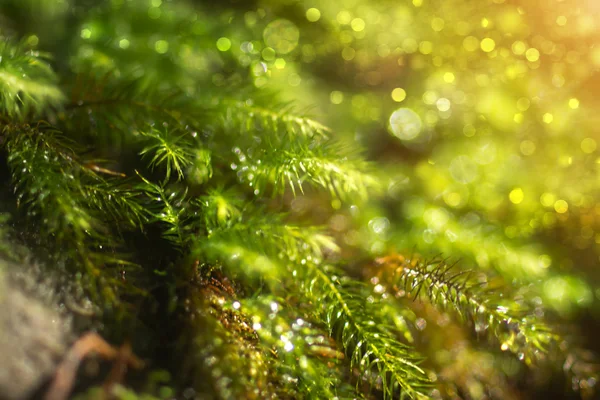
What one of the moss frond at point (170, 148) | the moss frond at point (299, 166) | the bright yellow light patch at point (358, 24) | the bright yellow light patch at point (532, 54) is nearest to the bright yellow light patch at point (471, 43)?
the bright yellow light patch at point (532, 54)

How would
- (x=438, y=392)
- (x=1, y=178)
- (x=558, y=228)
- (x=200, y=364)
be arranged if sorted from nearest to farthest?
(x=200, y=364)
(x=1, y=178)
(x=438, y=392)
(x=558, y=228)

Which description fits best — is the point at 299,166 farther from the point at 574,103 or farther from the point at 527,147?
the point at 574,103

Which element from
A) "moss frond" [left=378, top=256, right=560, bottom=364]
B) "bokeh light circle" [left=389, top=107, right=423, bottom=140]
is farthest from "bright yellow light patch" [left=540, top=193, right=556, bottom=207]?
"moss frond" [left=378, top=256, right=560, bottom=364]

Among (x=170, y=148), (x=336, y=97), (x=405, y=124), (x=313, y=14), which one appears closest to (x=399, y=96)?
(x=405, y=124)

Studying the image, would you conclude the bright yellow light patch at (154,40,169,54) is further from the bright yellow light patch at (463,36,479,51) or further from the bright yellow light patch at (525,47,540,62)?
the bright yellow light patch at (525,47,540,62)

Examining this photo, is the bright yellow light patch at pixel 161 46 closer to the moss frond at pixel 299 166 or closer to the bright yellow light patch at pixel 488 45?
the moss frond at pixel 299 166

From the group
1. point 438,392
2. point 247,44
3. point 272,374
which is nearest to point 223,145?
point 247,44

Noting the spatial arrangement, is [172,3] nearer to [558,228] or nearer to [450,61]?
[450,61]

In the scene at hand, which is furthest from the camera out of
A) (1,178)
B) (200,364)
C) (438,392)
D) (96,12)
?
(96,12)
